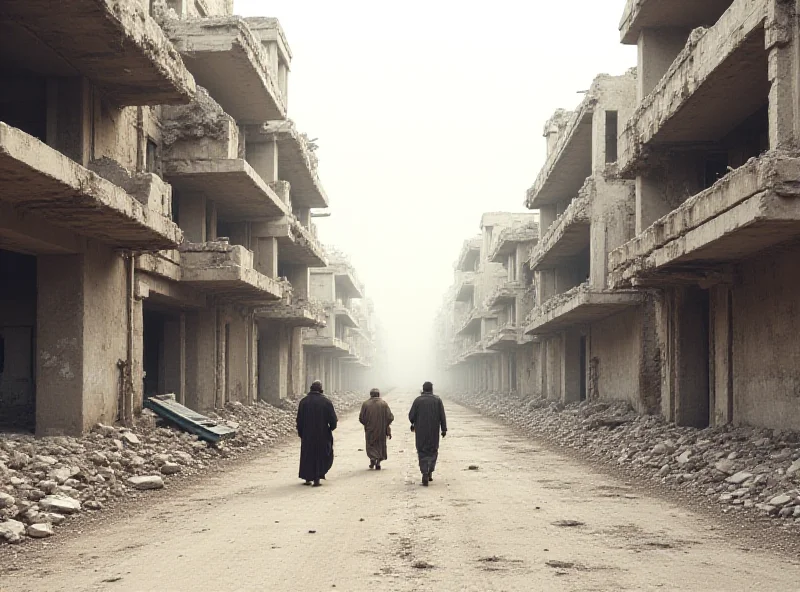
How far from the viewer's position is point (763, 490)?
10641mm

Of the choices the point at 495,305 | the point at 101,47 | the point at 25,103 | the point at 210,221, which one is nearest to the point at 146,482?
the point at 101,47

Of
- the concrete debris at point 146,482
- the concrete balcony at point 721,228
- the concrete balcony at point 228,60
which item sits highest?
the concrete balcony at point 228,60

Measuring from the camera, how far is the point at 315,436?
Result: 13094 millimetres

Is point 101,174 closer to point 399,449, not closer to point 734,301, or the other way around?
point 399,449

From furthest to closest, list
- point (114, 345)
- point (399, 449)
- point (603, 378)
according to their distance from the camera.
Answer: point (603, 378), point (399, 449), point (114, 345)

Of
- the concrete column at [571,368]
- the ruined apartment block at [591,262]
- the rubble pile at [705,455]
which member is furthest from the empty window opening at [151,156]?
the concrete column at [571,368]

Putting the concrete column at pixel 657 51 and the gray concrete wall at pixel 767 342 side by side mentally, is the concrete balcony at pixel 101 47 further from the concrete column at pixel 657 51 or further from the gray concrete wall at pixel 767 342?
the gray concrete wall at pixel 767 342

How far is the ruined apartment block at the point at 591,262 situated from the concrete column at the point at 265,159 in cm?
851

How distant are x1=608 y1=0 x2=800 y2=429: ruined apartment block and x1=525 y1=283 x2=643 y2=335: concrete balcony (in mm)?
2091

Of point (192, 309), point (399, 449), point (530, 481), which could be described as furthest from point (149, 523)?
point (192, 309)

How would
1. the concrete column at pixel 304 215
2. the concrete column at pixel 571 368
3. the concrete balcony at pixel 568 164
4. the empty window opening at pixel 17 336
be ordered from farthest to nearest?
the concrete column at pixel 304 215 → the concrete column at pixel 571 368 → the concrete balcony at pixel 568 164 → the empty window opening at pixel 17 336

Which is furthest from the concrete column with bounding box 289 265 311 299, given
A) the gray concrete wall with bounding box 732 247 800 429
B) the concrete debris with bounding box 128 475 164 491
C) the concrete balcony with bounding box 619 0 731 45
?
the concrete debris with bounding box 128 475 164 491

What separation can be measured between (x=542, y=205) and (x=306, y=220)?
9717mm

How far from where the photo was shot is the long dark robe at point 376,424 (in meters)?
14.6
